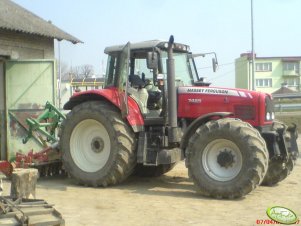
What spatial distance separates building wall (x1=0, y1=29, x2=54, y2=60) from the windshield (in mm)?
4928

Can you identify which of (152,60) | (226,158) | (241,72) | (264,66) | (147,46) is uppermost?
(264,66)

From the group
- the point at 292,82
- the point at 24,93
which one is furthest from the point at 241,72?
the point at 24,93

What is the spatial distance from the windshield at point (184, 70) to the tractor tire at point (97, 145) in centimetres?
126

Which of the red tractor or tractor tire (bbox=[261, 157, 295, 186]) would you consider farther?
tractor tire (bbox=[261, 157, 295, 186])

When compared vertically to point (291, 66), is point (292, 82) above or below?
below

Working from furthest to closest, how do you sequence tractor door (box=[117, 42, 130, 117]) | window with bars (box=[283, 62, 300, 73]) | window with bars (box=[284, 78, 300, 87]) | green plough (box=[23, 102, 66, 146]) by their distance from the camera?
1. window with bars (box=[284, 78, 300, 87])
2. window with bars (box=[283, 62, 300, 73])
3. green plough (box=[23, 102, 66, 146])
4. tractor door (box=[117, 42, 130, 117])

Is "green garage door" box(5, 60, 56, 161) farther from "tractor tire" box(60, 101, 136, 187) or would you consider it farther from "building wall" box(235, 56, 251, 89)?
"building wall" box(235, 56, 251, 89)

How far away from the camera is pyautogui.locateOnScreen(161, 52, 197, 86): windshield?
9016 mm

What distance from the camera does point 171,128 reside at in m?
8.35

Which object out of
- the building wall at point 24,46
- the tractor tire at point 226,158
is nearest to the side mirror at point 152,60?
the tractor tire at point 226,158

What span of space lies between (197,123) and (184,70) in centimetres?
137

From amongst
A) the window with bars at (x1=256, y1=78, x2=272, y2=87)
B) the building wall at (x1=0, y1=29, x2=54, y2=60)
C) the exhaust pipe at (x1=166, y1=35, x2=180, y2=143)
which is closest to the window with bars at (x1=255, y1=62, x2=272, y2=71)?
the window with bars at (x1=256, y1=78, x2=272, y2=87)

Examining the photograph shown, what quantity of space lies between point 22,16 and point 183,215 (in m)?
8.57

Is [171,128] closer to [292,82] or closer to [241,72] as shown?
[241,72]
